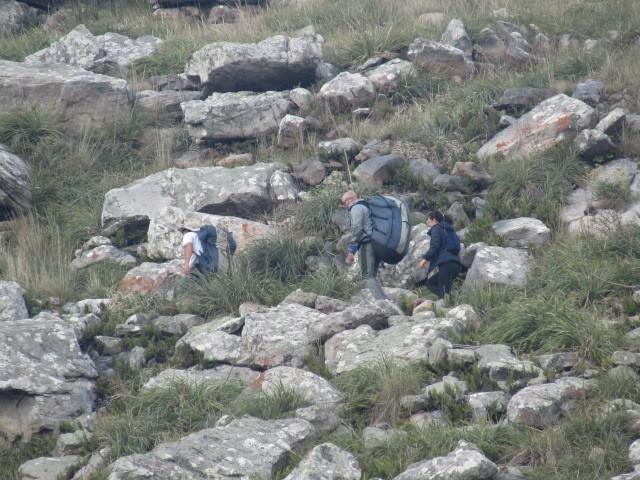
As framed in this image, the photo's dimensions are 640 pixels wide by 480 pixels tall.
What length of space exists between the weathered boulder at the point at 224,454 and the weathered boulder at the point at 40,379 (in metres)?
1.78

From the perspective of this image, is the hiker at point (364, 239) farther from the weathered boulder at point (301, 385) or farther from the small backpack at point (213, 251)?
the weathered boulder at point (301, 385)

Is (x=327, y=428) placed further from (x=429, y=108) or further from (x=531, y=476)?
(x=429, y=108)

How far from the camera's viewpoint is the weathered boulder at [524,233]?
11102 millimetres

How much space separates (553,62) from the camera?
16.0 meters

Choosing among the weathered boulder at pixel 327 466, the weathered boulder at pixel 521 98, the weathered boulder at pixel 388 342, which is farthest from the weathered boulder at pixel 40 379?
the weathered boulder at pixel 521 98

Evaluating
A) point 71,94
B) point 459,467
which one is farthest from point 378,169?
point 459,467

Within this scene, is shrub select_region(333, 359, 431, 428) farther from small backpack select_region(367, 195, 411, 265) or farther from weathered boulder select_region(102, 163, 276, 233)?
weathered boulder select_region(102, 163, 276, 233)

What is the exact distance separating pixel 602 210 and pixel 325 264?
3364 mm

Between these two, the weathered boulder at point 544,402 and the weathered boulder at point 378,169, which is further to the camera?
the weathered boulder at point 378,169

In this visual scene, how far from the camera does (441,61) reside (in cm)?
1619

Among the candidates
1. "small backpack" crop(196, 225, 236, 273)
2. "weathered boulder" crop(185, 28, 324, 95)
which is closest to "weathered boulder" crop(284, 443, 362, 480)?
"small backpack" crop(196, 225, 236, 273)

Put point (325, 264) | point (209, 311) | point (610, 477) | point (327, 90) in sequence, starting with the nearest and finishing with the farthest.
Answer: point (610, 477) → point (209, 311) → point (325, 264) → point (327, 90)

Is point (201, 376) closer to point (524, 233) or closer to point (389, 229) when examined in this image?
point (389, 229)

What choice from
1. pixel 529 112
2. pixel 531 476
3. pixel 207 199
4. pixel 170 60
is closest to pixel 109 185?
pixel 207 199
